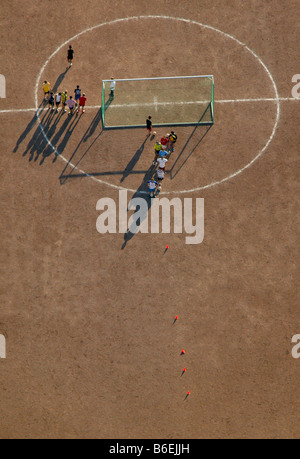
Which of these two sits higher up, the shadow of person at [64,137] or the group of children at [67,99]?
the group of children at [67,99]

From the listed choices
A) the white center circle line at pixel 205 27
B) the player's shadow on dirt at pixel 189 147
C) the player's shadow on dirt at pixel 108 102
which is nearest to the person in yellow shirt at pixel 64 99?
the white center circle line at pixel 205 27

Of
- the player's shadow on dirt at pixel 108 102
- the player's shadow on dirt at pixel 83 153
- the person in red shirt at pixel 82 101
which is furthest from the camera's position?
the player's shadow on dirt at pixel 108 102

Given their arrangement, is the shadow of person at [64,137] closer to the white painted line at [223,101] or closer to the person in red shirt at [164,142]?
the white painted line at [223,101]

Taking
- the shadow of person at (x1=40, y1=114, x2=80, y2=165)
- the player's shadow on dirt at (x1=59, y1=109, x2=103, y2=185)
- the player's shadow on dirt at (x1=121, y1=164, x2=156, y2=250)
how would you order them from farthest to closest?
1. the shadow of person at (x1=40, y1=114, x2=80, y2=165)
2. the player's shadow on dirt at (x1=59, y1=109, x2=103, y2=185)
3. the player's shadow on dirt at (x1=121, y1=164, x2=156, y2=250)

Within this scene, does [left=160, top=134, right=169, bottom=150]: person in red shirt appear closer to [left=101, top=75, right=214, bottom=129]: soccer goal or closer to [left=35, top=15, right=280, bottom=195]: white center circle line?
[left=101, top=75, right=214, bottom=129]: soccer goal

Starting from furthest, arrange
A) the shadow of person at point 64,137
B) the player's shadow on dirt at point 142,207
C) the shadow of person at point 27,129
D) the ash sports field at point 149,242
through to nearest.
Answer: the shadow of person at point 27,129, the shadow of person at point 64,137, the player's shadow on dirt at point 142,207, the ash sports field at point 149,242

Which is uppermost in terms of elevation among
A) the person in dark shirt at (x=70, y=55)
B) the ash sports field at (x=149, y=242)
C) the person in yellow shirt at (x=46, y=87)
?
the person in dark shirt at (x=70, y=55)

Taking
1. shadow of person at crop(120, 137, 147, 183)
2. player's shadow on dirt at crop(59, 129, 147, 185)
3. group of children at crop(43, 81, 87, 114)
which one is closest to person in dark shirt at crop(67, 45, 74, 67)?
group of children at crop(43, 81, 87, 114)
